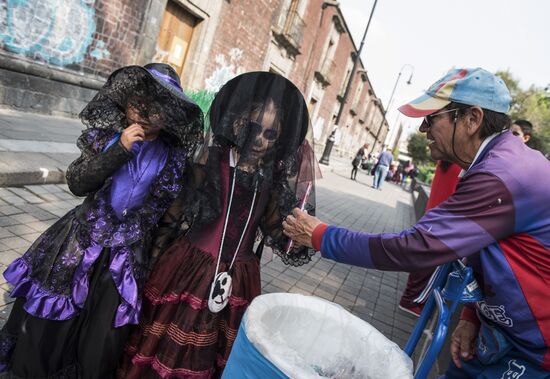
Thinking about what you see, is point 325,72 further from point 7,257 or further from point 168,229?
point 168,229

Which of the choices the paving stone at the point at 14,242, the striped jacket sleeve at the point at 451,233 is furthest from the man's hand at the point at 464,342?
the paving stone at the point at 14,242

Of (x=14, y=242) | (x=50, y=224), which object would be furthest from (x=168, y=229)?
(x=50, y=224)

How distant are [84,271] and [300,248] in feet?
3.35

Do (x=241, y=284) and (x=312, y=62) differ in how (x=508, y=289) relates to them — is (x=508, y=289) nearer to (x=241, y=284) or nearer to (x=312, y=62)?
→ (x=241, y=284)

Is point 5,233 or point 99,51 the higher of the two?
point 99,51

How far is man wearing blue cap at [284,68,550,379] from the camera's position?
4.36ft

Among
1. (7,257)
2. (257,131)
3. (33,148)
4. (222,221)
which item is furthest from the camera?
(33,148)

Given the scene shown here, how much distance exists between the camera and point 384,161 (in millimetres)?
16625

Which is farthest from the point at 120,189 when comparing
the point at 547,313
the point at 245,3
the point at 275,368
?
the point at 245,3

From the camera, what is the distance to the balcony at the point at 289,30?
50.6ft

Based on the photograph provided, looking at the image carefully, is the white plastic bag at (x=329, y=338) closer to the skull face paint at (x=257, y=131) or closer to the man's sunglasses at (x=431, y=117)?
the skull face paint at (x=257, y=131)

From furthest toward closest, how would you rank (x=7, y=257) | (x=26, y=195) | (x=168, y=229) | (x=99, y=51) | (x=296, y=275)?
(x=99, y=51)
(x=296, y=275)
(x=26, y=195)
(x=7, y=257)
(x=168, y=229)

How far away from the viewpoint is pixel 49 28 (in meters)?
6.74

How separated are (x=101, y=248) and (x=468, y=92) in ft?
5.57
